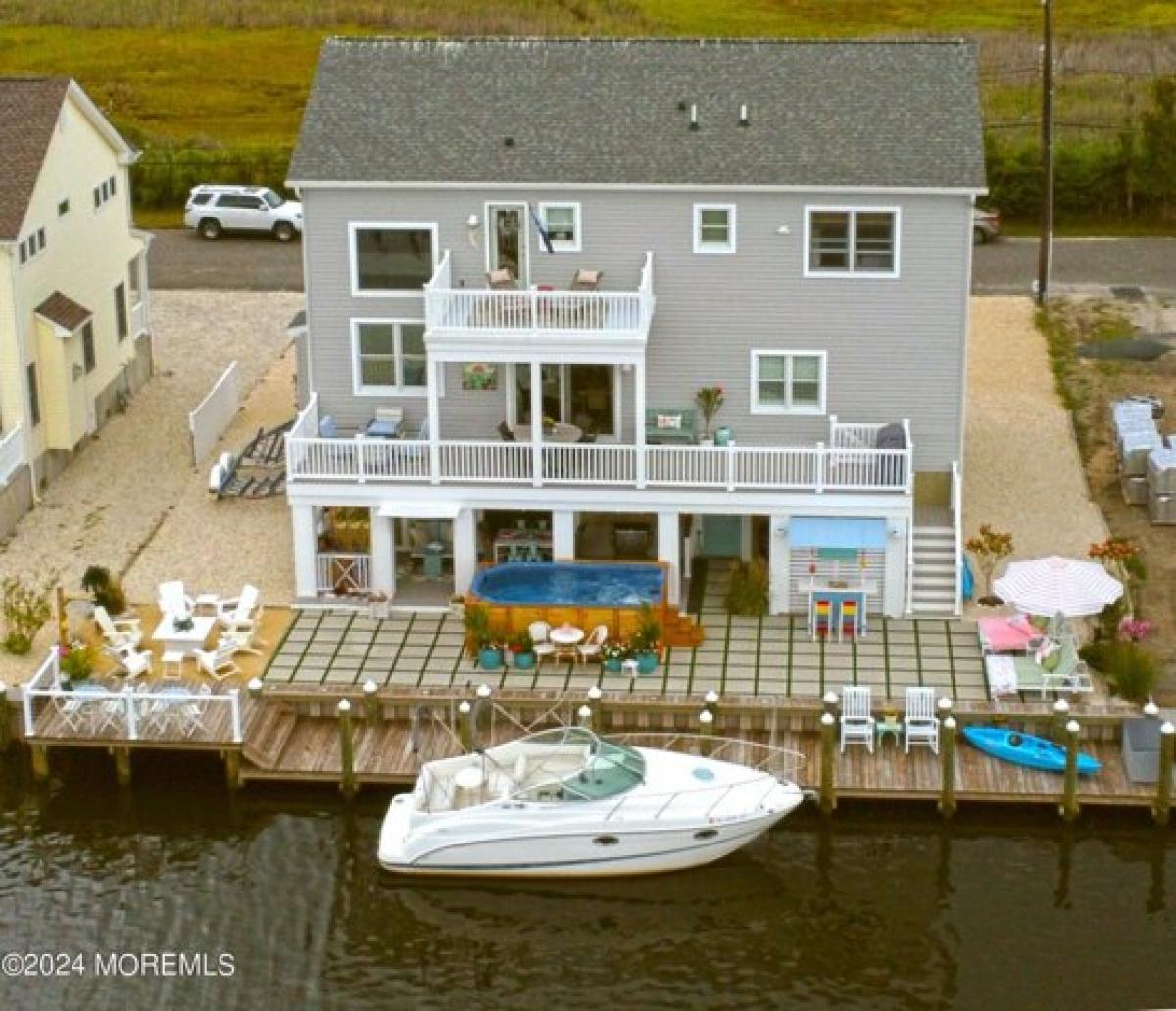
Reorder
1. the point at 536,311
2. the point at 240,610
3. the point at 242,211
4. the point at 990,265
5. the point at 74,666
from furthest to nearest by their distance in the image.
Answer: the point at 242,211 → the point at 990,265 → the point at 240,610 → the point at 536,311 → the point at 74,666

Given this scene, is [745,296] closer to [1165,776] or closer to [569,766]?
Answer: [569,766]

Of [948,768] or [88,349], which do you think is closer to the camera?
[948,768]

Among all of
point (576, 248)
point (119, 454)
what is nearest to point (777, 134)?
point (576, 248)

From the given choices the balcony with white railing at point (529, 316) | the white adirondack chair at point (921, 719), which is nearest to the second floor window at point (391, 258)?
the balcony with white railing at point (529, 316)

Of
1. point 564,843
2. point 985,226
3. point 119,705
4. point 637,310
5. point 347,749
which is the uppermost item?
point 985,226

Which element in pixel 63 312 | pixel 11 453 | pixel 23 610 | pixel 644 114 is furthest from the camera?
pixel 63 312

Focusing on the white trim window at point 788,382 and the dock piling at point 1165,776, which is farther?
the white trim window at point 788,382

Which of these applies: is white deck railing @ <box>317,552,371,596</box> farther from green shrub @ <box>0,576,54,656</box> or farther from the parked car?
the parked car

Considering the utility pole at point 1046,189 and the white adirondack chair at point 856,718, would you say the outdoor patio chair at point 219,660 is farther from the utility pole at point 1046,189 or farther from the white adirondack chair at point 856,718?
the utility pole at point 1046,189

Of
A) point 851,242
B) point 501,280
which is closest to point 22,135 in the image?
point 501,280
